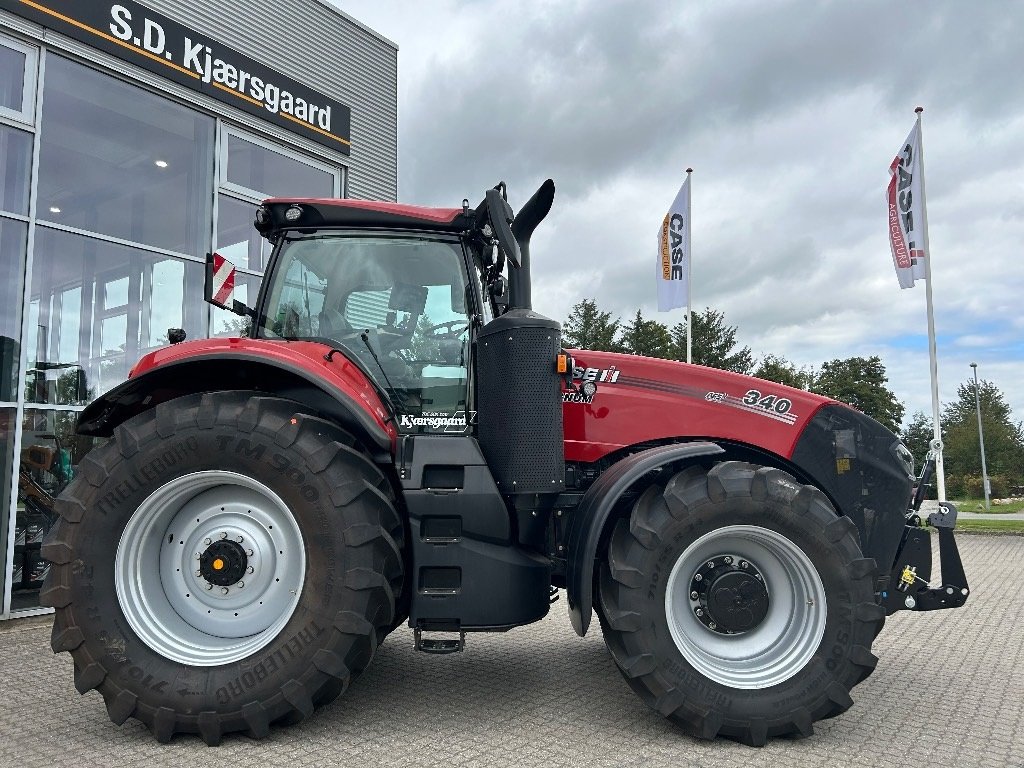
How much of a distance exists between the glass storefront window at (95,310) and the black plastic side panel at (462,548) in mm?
4734

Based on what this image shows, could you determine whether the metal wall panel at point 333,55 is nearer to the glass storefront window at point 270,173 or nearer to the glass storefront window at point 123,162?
the glass storefront window at point 270,173

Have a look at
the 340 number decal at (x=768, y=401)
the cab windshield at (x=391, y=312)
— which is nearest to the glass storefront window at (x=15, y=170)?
the cab windshield at (x=391, y=312)

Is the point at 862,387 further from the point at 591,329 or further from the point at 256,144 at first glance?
the point at 256,144

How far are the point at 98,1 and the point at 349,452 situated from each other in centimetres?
574

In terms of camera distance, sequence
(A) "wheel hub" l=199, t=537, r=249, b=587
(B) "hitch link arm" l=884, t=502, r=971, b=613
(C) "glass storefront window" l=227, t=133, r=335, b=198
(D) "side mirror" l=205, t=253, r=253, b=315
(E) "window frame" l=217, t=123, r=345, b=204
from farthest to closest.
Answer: (C) "glass storefront window" l=227, t=133, r=335, b=198 < (E) "window frame" l=217, t=123, r=345, b=204 < (D) "side mirror" l=205, t=253, r=253, b=315 < (B) "hitch link arm" l=884, t=502, r=971, b=613 < (A) "wheel hub" l=199, t=537, r=249, b=587

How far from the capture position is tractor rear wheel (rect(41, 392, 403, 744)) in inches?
119

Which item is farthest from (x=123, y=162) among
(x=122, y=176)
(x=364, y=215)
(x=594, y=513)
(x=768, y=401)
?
(x=768, y=401)

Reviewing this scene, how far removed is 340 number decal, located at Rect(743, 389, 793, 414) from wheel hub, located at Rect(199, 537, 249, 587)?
2505 mm

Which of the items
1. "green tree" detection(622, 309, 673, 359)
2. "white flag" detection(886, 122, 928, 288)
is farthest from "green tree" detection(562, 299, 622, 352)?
"white flag" detection(886, 122, 928, 288)

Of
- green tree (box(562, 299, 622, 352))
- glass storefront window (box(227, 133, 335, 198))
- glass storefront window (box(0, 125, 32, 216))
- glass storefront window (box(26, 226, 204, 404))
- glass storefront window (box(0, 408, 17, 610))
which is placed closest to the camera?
glass storefront window (box(0, 408, 17, 610))

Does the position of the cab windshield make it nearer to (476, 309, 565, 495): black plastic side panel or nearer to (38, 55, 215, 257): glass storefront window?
(476, 309, 565, 495): black plastic side panel

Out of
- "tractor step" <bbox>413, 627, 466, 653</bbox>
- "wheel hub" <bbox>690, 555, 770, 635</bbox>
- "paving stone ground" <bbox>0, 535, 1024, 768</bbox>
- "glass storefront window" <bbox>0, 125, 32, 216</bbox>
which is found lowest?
"paving stone ground" <bbox>0, 535, 1024, 768</bbox>

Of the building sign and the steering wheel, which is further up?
the building sign

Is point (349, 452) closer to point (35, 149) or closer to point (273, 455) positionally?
point (273, 455)
